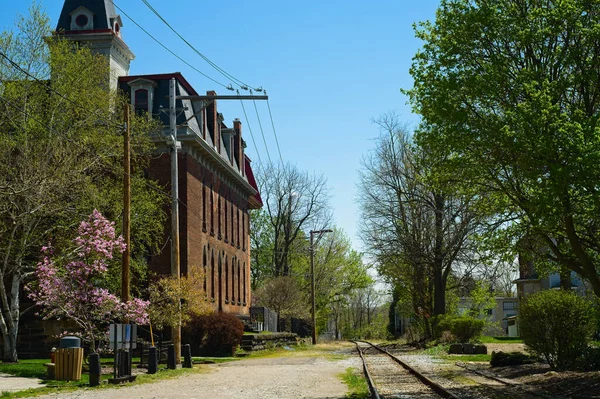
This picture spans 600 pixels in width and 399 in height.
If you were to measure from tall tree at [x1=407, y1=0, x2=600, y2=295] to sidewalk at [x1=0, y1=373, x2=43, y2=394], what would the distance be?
38.2 ft

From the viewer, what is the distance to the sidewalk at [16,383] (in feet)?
63.2

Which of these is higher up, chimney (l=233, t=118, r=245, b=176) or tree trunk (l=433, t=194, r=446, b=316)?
chimney (l=233, t=118, r=245, b=176)

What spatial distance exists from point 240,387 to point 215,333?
60.3 feet

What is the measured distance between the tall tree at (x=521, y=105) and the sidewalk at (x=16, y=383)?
1164 cm

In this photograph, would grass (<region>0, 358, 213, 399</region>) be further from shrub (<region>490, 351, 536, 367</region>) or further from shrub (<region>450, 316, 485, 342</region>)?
shrub (<region>450, 316, 485, 342</region>)

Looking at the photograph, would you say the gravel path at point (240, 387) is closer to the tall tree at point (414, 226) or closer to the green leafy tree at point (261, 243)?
the tall tree at point (414, 226)


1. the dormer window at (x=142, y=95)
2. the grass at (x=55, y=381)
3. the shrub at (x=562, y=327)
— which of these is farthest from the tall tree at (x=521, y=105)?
the dormer window at (x=142, y=95)

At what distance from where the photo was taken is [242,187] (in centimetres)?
5553

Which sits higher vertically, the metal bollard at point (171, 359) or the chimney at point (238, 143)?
the chimney at point (238, 143)

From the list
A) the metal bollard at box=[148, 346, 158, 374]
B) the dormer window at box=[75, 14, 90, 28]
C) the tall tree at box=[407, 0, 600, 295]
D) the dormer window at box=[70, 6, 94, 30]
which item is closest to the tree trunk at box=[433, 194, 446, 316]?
the metal bollard at box=[148, 346, 158, 374]

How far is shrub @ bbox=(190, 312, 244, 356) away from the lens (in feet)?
123

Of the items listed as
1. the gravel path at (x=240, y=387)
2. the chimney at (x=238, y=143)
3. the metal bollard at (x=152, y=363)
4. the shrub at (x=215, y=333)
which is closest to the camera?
the gravel path at (x=240, y=387)

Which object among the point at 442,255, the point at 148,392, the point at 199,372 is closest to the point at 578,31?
the point at 148,392

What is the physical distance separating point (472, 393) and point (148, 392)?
740 centimetres
